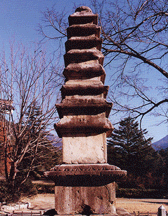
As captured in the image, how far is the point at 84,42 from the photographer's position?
328cm

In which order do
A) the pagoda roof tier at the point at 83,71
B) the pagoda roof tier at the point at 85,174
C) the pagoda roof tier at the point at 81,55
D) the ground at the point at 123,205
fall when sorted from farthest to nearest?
the ground at the point at 123,205 < the pagoda roof tier at the point at 81,55 < the pagoda roof tier at the point at 83,71 < the pagoda roof tier at the point at 85,174

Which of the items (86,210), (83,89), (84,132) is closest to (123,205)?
(86,210)

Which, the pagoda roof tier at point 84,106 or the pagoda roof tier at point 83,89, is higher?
the pagoda roof tier at point 83,89

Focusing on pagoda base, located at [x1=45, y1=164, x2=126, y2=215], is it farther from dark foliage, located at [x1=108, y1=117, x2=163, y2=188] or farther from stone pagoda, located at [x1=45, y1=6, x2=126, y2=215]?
dark foliage, located at [x1=108, y1=117, x2=163, y2=188]

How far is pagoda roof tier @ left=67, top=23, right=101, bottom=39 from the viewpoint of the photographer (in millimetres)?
3354

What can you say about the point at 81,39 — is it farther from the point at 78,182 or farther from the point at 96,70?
the point at 78,182

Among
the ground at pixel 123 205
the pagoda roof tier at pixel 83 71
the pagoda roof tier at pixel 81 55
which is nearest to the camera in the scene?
the pagoda roof tier at pixel 83 71

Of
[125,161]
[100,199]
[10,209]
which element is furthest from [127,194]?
[100,199]

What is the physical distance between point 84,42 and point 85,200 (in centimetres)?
234

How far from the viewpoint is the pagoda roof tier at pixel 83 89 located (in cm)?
288

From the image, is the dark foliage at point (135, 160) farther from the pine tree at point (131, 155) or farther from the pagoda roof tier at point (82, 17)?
the pagoda roof tier at point (82, 17)

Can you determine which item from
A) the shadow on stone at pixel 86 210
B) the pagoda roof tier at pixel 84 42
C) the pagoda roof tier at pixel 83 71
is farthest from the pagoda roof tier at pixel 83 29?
the shadow on stone at pixel 86 210

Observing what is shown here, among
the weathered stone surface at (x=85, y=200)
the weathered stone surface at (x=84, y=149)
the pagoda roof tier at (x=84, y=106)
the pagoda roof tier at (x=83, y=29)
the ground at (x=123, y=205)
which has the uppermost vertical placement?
the pagoda roof tier at (x=83, y=29)

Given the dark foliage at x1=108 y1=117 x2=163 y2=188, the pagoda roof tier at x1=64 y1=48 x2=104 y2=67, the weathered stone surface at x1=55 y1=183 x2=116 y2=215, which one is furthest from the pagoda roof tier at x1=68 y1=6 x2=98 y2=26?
the dark foliage at x1=108 y1=117 x2=163 y2=188
